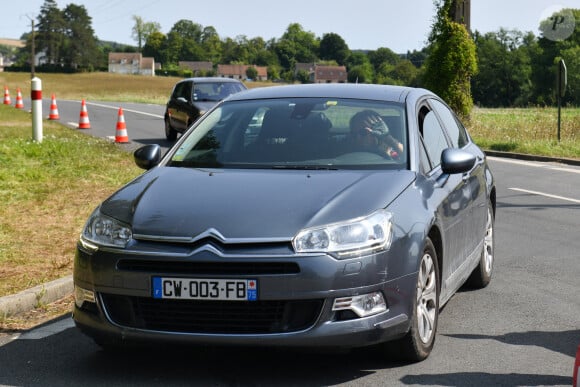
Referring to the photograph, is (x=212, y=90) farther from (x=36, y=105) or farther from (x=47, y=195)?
(x=47, y=195)

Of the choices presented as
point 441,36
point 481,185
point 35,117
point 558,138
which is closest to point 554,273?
point 481,185

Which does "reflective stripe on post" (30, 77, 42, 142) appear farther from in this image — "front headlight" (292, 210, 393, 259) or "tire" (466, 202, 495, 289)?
"front headlight" (292, 210, 393, 259)

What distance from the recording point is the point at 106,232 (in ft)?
17.5

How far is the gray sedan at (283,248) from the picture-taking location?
4969 millimetres

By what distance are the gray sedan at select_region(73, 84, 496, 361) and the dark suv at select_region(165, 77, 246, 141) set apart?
1681 centimetres

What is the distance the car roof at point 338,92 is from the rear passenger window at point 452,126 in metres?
0.18

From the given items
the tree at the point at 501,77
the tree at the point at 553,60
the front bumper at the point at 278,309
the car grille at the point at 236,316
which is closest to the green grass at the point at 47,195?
the front bumper at the point at 278,309

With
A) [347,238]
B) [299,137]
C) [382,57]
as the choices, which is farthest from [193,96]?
[382,57]

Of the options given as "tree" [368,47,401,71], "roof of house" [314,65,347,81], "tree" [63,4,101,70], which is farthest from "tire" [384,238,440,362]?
"roof of house" [314,65,347,81]

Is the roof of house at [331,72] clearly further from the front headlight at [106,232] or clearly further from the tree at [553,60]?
the front headlight at [106,232]

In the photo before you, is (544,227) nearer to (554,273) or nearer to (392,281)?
(554,273)

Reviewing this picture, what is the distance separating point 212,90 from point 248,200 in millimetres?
18928

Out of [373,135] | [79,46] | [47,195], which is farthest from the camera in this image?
[79,46]

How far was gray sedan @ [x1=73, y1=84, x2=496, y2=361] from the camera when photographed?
497 cm
